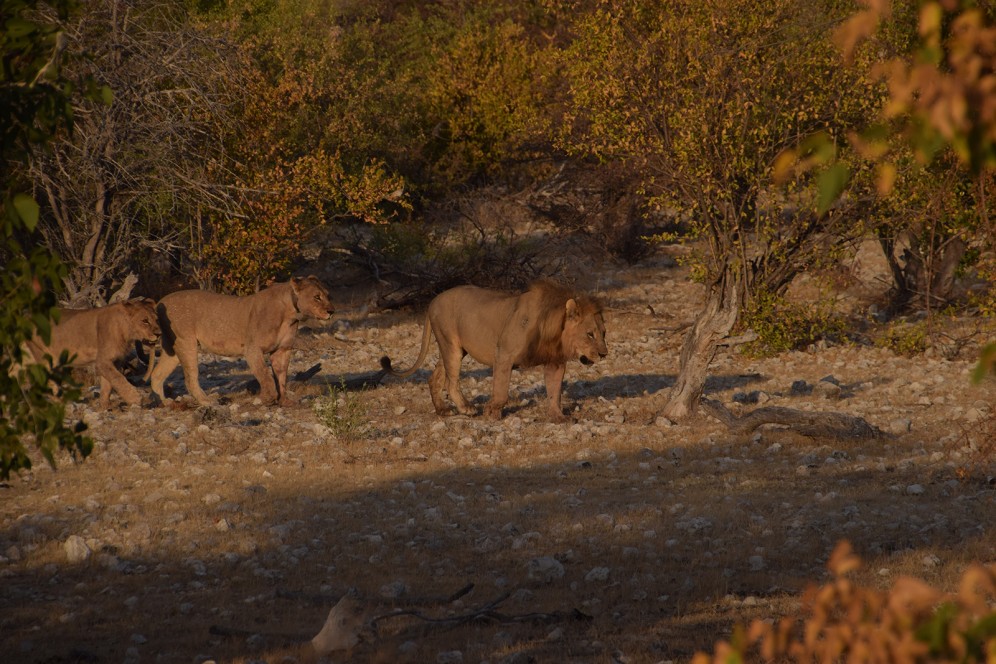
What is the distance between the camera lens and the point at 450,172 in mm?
28266

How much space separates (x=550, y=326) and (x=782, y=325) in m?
6.07

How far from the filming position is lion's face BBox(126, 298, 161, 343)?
14.1m

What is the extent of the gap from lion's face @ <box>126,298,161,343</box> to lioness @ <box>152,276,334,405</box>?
69 cm

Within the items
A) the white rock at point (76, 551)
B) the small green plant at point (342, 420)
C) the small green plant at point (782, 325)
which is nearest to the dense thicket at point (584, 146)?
the small green plant at point (782, 325)

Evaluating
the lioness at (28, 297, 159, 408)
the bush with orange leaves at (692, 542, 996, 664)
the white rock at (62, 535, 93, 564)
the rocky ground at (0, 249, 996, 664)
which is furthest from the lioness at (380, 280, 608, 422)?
the bush with orange leaves at (692, 542, 996, 664)

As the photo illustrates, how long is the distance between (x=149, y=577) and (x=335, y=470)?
3.44 meters

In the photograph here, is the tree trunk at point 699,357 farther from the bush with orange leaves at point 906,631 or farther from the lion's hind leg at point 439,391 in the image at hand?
the bush with orange leaves at point 906,631

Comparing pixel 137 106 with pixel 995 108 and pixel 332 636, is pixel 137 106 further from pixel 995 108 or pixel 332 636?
pixel 995 108

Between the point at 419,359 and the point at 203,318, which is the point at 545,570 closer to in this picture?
the point at 419,359

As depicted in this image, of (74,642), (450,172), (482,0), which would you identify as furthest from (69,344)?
(482,0)

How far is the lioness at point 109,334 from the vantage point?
14125 millimetres

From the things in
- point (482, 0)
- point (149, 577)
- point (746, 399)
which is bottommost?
point (746, 399)

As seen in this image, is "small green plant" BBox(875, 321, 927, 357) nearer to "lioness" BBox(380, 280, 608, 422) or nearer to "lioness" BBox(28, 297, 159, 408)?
"lioness" BBox(380, 280, 608, 422)

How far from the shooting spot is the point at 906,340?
18266 mm
